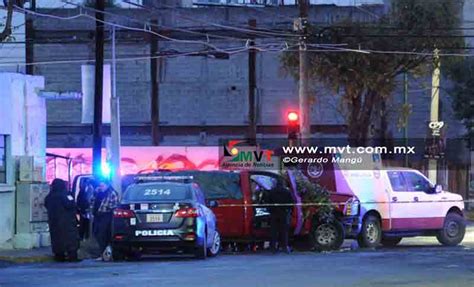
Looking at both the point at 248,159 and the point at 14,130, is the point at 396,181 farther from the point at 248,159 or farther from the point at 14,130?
the point at 14,130

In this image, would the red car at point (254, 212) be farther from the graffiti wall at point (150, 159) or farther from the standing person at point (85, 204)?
the graffiti wall at point (150, 159)

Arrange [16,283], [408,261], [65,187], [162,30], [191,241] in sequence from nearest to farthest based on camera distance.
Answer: [16,283]
[408,261]
[191,241]
[65,187]
[162,30]

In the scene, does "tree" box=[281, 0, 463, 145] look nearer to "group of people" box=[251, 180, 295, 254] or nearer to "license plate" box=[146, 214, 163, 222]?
"group of people" box=[251, 180, 295, 254]

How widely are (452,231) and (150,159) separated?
18.9 m

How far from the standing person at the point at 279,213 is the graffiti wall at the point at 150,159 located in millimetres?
16994

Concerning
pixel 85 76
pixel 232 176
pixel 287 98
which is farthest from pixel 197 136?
pixel 232 176

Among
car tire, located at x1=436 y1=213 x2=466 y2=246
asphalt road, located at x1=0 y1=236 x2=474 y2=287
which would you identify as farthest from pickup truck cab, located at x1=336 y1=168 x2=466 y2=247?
asphalt road, located at x1=0 y1=236 x2=474 y2=287

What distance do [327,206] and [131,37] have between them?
2496cm

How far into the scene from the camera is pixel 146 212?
1478 centimetres

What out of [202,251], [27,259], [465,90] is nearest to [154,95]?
[465,90]

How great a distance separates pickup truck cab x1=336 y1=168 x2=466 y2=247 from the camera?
61.7 ft

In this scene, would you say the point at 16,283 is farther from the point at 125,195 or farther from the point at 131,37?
the point at 131,37

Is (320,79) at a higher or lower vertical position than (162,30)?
lower

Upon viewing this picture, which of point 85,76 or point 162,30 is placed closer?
point 85,76
